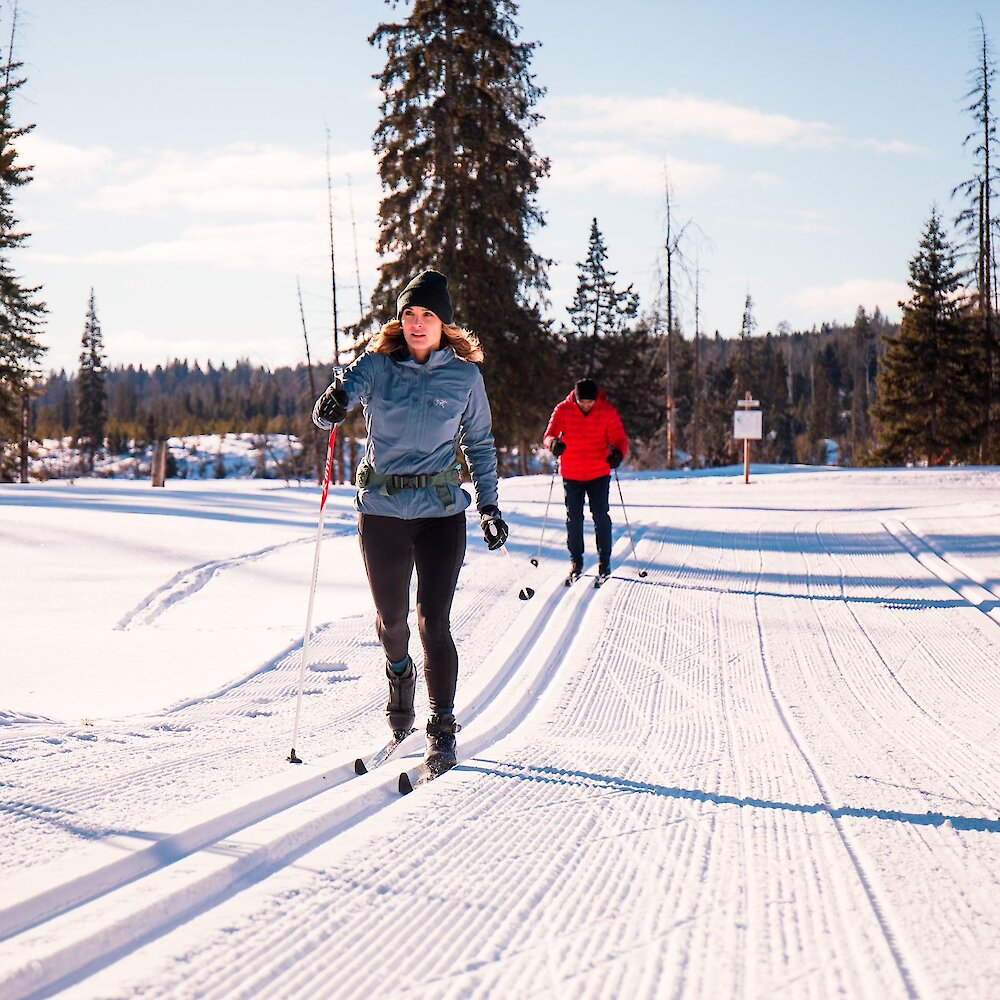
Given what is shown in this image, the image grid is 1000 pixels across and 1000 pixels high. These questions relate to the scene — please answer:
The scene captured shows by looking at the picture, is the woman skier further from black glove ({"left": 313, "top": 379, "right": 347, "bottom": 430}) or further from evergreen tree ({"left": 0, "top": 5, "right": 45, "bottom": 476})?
evergreen tree ({"left": 0, "top": 5, "right": 45, "bottom": 476})

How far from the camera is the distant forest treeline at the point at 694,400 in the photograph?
43.8m

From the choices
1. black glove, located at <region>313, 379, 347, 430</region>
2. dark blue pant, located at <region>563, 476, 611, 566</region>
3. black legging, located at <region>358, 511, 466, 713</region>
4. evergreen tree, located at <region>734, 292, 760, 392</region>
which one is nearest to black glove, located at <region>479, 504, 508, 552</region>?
black legging, located at <region>358, 511, 466, 713</region>

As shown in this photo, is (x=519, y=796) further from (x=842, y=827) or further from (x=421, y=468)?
(x=421, y=468)

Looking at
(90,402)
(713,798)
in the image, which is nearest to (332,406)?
(713,798)

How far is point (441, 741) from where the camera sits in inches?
165

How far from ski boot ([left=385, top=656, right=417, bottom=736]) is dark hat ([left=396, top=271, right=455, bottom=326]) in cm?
165

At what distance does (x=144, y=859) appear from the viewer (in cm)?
291

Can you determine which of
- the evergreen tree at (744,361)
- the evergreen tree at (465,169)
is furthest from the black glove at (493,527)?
the evergreen tree at (744,361)

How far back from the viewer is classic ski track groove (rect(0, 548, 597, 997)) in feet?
7.42

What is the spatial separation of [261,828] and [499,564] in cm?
790

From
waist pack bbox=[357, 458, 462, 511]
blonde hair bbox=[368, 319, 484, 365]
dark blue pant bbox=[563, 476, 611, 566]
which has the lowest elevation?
dark blue pant bbox=[563, 476, 611, 566]

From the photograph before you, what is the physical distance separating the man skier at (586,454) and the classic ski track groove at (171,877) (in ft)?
20.3

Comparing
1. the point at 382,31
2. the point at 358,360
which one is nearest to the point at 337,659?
the point at 358,360

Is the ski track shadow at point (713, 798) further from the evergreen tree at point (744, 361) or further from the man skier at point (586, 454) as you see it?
the evergreen tree at point (744, 361)
